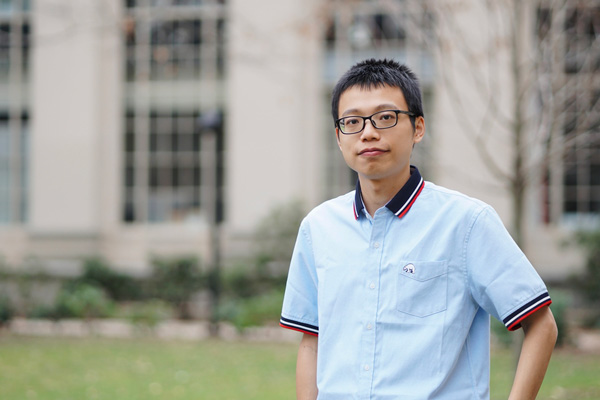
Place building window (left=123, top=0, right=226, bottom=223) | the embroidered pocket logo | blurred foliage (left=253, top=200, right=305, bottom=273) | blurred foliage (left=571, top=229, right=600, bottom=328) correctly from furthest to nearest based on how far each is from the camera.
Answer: building window (left=123, top=0, right=226, bottom=223)
blurred foliage (left=253, top=200, right=305, bottom=273)
blurred foliage (left=571, top=229, right=600, bottom=328)
the embroidered pocket logo

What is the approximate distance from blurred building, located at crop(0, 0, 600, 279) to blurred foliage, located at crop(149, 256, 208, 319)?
0.72 metres

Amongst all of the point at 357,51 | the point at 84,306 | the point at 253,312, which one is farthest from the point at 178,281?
the point at 357,51

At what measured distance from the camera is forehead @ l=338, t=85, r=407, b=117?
2.14 meters

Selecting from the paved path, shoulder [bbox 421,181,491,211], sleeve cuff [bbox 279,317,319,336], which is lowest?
the paved path

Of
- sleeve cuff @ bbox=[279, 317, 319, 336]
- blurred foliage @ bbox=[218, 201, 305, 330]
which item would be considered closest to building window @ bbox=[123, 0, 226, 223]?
blurred foliage @ bbox=[218, 201, 305, 330]

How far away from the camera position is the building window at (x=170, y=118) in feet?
54.4

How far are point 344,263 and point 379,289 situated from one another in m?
0.14

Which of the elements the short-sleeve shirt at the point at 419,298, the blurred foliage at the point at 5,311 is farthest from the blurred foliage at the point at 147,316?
the short-sleeve shirt at the point at 419,298

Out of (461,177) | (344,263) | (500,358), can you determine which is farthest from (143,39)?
(344,263)

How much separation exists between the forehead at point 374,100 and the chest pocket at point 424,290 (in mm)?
441

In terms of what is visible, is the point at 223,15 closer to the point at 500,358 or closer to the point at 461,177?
the point at 461,177

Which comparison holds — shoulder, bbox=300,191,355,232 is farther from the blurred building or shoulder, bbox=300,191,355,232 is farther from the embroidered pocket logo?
the blurred building

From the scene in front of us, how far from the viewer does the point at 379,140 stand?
212cm

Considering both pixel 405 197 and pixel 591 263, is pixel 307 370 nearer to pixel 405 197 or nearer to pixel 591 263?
pixel 405 197
